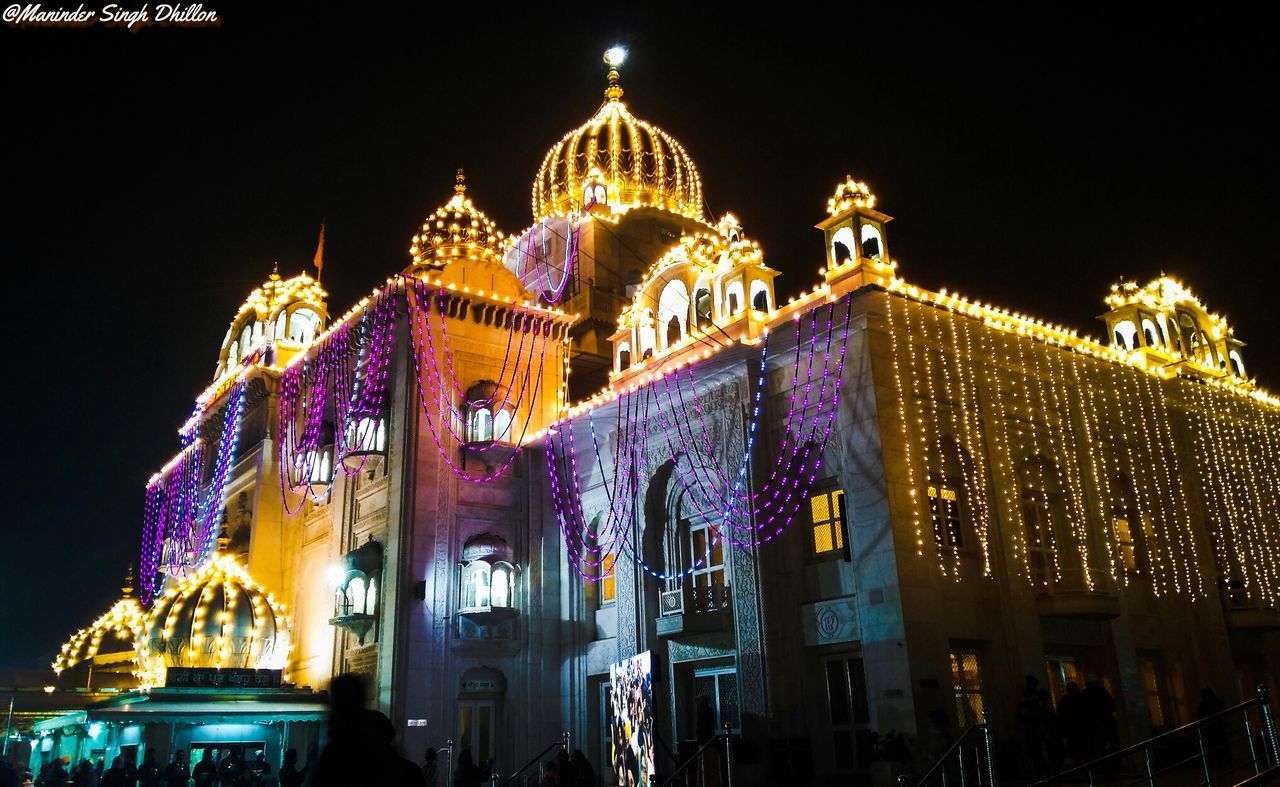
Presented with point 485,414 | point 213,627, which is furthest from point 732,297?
point 213,627

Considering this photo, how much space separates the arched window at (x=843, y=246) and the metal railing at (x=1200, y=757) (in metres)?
10.4

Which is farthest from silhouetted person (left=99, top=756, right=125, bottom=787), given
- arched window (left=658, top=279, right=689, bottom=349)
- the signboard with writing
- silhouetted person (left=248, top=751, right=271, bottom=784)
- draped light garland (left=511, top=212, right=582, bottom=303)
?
draped light garland (left=511, top=212, right=582, bottom=303)

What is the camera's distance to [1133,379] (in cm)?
2453

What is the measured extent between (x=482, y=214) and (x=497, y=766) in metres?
15.5

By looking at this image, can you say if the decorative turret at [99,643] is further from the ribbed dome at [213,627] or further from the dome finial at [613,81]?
the dome finial at [613,81]

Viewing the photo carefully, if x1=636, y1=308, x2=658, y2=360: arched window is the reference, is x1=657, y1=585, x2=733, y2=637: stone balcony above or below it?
below

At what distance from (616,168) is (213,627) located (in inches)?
757

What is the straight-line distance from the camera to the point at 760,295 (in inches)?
876

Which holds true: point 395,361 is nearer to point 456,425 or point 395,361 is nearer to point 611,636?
point 456,425

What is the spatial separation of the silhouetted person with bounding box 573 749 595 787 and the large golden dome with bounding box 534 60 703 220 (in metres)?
19.9

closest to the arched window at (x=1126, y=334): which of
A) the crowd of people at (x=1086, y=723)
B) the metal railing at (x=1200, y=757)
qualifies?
the metal railing at (x=1200, y=757)

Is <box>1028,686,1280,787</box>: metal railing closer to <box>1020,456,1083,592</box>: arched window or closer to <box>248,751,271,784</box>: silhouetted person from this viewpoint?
<box>1020,456,1083,592</box>: arched window

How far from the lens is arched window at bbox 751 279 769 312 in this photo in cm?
2214

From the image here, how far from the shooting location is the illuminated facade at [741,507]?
18.8 meters
